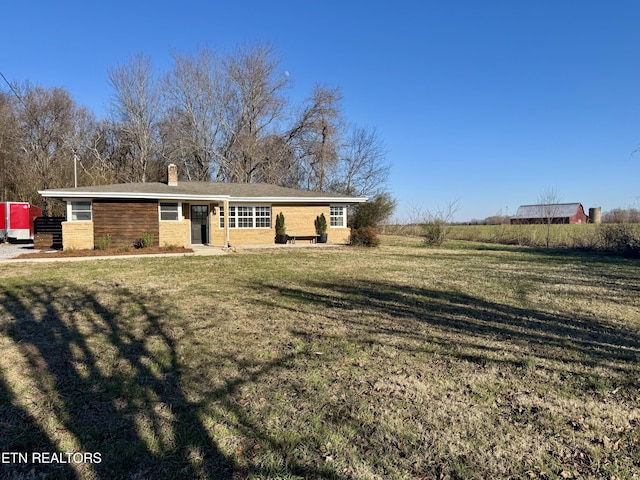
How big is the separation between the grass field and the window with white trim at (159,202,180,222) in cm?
974

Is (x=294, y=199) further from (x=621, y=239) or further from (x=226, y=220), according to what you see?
(x=621, y=239)

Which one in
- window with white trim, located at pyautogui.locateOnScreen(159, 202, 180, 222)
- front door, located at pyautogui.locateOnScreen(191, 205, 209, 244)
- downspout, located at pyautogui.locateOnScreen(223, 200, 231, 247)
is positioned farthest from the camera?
front door, located at pyautogui.locateOnScreen(191, 205, 209, 244)

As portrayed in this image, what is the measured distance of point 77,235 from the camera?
15016 millimetres

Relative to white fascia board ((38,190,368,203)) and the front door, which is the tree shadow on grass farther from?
the front door

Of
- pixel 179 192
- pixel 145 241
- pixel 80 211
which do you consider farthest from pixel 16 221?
pixel 179 192

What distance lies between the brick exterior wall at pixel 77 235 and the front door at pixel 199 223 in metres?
4.56

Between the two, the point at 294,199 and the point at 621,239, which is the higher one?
the point at 294,199

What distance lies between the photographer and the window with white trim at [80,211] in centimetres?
1517

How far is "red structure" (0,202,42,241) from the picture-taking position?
18.7 m

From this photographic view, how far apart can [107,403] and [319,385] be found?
173 centimetres

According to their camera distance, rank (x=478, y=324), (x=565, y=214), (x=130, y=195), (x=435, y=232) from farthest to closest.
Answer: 1. (x=565, y=214)
2. (x=435, y=232)
3. (x=130, y=195)
4. (x=478, y=324)

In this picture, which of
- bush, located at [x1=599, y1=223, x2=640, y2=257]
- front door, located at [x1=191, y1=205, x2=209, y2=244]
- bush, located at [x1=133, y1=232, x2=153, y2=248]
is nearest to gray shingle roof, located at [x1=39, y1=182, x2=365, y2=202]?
front door, located at [x1=191, y1=205, x2=209, y2=244]

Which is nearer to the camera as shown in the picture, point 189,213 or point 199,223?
point 189,213

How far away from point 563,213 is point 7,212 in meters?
62.0
